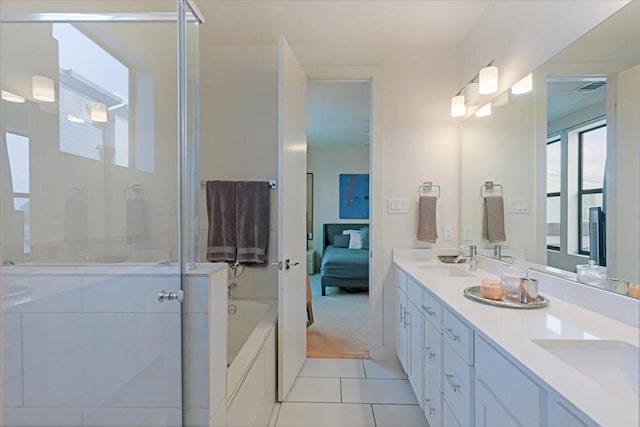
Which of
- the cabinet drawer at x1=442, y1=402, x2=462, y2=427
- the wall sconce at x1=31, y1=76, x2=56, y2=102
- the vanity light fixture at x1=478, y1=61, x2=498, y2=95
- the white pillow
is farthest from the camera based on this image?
the white pillow

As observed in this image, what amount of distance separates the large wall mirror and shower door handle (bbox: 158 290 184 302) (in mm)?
1561

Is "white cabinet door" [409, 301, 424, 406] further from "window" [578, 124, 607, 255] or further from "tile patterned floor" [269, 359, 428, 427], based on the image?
"window" [578, 124, 607, 255]

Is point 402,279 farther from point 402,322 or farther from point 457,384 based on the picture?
point 457,384

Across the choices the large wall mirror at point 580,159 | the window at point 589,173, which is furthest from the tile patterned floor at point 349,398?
the window at point 589,173

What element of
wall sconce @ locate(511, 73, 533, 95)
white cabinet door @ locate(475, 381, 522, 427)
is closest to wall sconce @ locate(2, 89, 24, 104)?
white cabinet door @ locate(475, 381, 522, 427)

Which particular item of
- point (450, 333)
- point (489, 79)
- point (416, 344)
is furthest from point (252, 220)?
point (489, 79)

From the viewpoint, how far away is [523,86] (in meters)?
1.83

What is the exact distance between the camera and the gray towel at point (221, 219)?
2570 millimetres

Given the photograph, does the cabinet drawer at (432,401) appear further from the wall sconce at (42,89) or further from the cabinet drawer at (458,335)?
the wall sconce at (42,89)

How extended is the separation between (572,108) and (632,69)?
278 mm

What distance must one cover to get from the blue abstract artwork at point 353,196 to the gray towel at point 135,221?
521cm

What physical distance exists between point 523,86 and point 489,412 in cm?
161

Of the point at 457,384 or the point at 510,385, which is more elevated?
the point at 510,385

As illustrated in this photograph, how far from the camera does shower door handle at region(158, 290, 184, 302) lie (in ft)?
4.13
